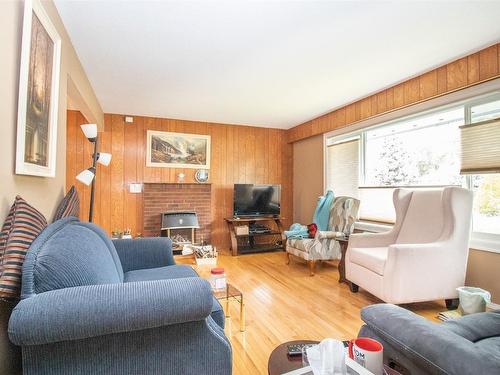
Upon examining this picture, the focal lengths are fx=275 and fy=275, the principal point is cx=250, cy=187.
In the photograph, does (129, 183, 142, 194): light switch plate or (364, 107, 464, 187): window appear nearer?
(364, 107, 464, 187): window

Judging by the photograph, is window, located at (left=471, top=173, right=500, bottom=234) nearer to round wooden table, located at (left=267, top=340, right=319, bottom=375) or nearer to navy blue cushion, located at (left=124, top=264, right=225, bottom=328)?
round wooden table, located at (left=267, top=340, right=319, bottom=375)

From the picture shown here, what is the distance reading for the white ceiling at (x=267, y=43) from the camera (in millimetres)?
1936

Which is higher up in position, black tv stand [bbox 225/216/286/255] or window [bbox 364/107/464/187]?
window [bbox 364/107/464/187]

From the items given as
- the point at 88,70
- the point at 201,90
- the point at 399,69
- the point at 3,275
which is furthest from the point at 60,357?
the point at 399,69

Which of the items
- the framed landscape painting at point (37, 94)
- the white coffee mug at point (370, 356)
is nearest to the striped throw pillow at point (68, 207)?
the framed landscape painting at point (37, 94)

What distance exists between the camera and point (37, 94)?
1.47 m

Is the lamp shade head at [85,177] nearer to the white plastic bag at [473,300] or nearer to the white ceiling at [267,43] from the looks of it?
the white ceiling at [267,43]

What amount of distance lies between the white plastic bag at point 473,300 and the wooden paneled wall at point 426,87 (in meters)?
1.83

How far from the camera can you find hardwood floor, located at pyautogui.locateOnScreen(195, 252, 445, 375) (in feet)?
6.25

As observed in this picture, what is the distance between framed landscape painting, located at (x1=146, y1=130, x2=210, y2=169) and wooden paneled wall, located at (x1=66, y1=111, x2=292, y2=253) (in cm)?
9

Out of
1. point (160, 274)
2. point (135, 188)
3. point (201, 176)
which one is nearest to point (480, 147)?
point (160, 274)

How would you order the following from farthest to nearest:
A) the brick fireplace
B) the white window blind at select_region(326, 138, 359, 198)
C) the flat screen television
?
the flat screen television, the brick fireplace, the white window blind at select_region(326, 138, 359, 198)

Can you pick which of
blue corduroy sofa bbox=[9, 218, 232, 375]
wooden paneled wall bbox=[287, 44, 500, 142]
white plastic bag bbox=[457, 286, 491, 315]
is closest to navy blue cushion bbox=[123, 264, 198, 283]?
blue corduroy sofa bbox=[9, 218, 232, 375]

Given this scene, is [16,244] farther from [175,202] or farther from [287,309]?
[175,202]
